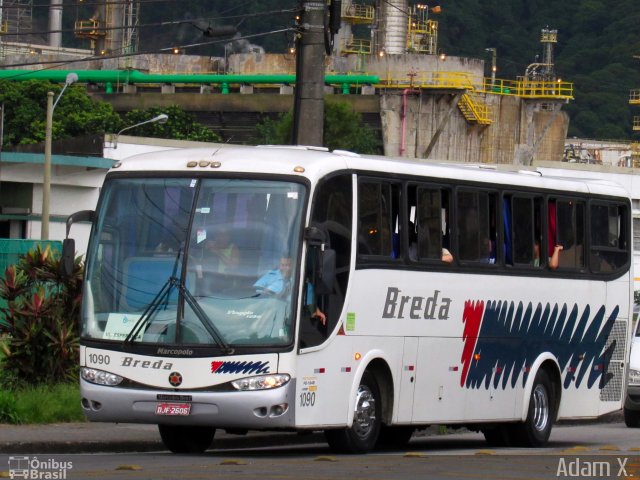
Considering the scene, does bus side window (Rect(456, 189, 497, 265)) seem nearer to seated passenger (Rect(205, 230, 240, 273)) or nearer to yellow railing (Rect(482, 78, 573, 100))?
seated passenger (Rect(205, 230, 240, 273))

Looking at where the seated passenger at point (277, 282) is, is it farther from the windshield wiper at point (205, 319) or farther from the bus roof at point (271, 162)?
the bus roof at point (271, 162)

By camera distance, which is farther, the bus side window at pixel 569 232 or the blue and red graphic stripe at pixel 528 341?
the bus side window at pixel 569 232

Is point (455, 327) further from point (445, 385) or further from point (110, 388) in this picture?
point (110, 388)

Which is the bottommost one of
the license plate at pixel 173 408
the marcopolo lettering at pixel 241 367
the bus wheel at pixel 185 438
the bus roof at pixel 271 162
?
the bus wheel at pixel 185 438

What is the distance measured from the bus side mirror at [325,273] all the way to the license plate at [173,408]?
1.71 metres

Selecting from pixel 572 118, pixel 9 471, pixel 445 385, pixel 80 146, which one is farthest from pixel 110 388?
pixel 572 118

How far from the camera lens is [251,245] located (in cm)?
1467

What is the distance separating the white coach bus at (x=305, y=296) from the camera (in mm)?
14453

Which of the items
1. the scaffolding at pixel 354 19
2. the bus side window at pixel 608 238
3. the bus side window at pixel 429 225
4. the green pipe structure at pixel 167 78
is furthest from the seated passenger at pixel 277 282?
the scaffolding at pixel 354 19

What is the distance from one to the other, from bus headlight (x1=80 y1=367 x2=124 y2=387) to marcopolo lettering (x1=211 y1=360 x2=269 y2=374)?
1.10 m

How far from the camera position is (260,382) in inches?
564

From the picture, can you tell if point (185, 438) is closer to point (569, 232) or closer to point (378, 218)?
point (378, 218)

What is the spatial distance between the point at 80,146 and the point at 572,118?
112 meters

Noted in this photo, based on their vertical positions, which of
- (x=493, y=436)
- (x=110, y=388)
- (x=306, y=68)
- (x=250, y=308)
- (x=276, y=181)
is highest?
(x=306, y=68)
